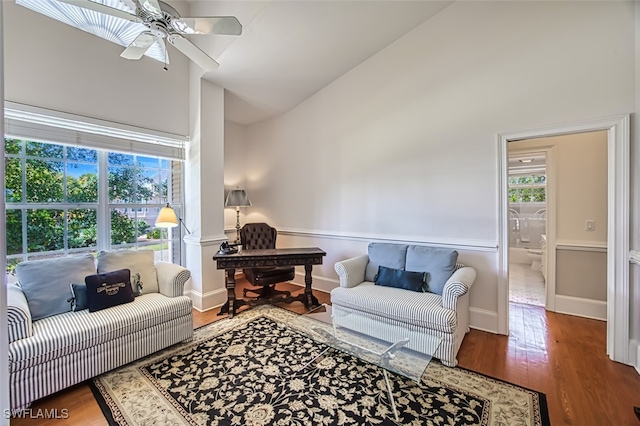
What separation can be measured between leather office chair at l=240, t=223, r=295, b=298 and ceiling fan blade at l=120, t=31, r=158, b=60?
244 cm

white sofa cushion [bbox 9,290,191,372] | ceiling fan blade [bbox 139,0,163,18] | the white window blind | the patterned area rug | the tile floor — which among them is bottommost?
the patterned area rug

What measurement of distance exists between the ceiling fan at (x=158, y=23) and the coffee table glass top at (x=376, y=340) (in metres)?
2.41

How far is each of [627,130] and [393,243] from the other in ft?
7.40

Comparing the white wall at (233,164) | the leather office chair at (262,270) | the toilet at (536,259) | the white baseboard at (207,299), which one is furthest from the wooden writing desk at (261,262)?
the toilet at (536,259)

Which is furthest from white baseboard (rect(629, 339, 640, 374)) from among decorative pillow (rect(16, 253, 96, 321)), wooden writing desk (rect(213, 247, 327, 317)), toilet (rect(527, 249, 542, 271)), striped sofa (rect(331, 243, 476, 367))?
decorative pillow (rect(16, 253, 96, 321))

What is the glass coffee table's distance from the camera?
183 cm

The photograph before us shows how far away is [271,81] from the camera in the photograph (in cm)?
368

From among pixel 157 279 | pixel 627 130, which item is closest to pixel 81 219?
pixel 157 279

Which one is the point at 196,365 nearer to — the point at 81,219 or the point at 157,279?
the point at 157,279

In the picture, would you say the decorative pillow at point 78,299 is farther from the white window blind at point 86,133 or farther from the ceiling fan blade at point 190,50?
the ceiling fan blade at point 190,50

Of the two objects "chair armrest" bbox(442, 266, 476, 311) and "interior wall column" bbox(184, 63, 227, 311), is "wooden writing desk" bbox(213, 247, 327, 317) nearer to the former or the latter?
"interior wall column" bbox(184, 63, 227, 311)

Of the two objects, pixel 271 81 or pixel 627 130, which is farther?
pixel 271 81

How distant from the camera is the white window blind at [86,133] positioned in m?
2.45

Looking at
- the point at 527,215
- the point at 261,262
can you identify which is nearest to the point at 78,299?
the point at 261,262
